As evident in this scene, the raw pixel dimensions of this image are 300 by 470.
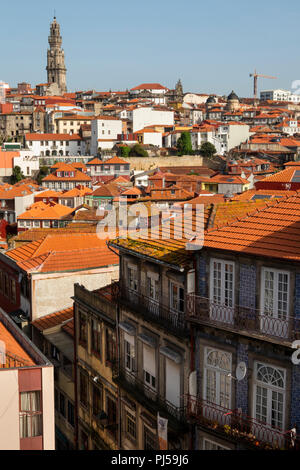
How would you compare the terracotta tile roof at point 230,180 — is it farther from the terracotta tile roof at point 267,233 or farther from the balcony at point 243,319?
the balcony at point 243,319

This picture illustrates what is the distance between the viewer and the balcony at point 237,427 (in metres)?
11.4

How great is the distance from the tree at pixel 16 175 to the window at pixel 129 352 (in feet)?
290

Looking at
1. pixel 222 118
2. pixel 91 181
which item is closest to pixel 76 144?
pixel 91 181

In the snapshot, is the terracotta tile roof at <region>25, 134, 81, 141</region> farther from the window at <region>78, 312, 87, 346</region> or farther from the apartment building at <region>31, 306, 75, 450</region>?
the window at <region>78, 312, 87, 346</region>

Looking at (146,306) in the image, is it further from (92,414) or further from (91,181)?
(91,181)

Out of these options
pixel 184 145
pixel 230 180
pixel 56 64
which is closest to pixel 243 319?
pixel 230 180

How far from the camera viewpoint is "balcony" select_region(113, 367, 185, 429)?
552 inches

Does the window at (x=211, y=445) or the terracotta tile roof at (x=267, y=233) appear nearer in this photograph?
the terracotta tile roof at (x=267, y=233)

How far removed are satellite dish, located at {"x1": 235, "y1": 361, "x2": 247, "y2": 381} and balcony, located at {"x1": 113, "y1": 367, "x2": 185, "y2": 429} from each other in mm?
2273

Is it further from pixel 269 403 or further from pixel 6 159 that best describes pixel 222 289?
pixel 6 159

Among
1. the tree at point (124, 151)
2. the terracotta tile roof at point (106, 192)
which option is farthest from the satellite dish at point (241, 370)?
the tree at point (124, 151)

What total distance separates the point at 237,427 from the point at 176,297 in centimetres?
332

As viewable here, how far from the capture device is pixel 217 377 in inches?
507

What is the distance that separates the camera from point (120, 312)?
16.9 m
